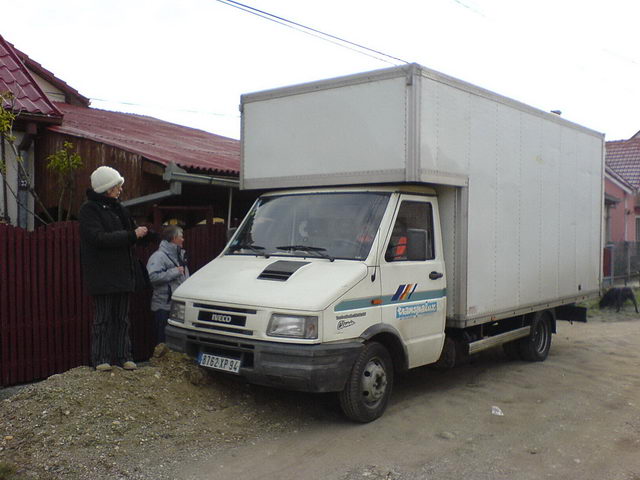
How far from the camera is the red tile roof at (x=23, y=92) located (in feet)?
30.6

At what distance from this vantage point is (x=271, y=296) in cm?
542

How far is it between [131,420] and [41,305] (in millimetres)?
2390

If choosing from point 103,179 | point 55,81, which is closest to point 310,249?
point 103,179

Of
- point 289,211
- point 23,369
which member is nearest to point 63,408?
point 23,369

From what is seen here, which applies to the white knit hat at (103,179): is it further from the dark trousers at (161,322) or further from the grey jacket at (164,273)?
the dark trousers at (161,322)

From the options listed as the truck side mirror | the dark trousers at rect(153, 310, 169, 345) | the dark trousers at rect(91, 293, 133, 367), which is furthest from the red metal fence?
the truck side mirror

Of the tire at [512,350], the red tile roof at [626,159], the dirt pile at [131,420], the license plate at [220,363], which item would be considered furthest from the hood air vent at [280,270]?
the red tile roof at [626,159]

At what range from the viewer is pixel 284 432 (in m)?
5.56

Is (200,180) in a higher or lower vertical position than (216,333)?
higher

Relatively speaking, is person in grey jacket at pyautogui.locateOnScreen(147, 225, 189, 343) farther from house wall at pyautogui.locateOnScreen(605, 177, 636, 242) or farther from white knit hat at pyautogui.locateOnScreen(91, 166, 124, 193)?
house wall at pyautogui.locateOnScreen(605, 177, 636, 242)

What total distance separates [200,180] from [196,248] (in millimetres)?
908

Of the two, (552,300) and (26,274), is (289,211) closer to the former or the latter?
(26,274)

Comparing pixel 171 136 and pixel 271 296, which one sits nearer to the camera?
pixel 271 296

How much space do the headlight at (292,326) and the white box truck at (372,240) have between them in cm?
1
